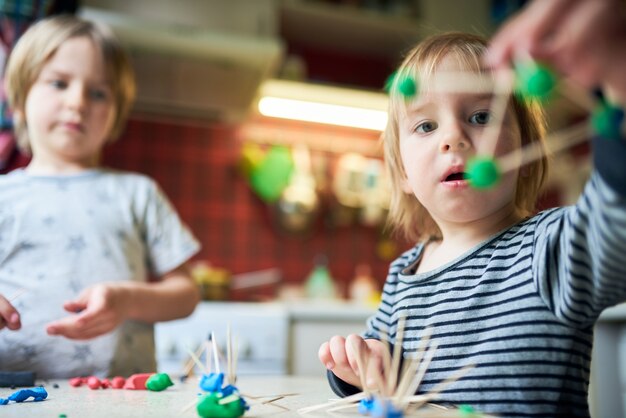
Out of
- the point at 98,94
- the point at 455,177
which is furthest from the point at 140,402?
the point at 98,94

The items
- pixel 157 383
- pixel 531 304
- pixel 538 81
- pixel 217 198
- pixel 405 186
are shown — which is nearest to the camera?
pixel 538 81

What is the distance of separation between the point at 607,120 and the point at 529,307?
1.02ft

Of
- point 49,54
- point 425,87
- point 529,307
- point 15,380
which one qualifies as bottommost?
point 15,380

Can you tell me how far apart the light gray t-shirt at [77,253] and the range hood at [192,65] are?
966 millimetres

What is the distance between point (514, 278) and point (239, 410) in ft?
1.09

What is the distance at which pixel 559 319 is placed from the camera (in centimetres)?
63

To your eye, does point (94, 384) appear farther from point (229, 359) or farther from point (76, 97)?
point (76, 97)

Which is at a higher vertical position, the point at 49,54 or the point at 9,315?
the point at 49,54

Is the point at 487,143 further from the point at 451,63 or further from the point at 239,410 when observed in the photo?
the point at 239,410

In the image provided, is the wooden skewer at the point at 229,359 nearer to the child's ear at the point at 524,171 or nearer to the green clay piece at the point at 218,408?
the green clay piece at the point at 218,408

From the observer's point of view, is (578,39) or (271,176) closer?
(578,39)

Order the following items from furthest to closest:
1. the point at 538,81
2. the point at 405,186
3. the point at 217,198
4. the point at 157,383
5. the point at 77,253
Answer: the point at 217,198 → the point at 77,253 → the point at 405,186 → the point at 157,383 → the point at 538,81

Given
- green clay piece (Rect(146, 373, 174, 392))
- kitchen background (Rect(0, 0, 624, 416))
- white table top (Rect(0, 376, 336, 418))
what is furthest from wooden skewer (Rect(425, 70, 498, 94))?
kitchen background (Rect(0, 0, 624, 416))

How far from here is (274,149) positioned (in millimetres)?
2646
